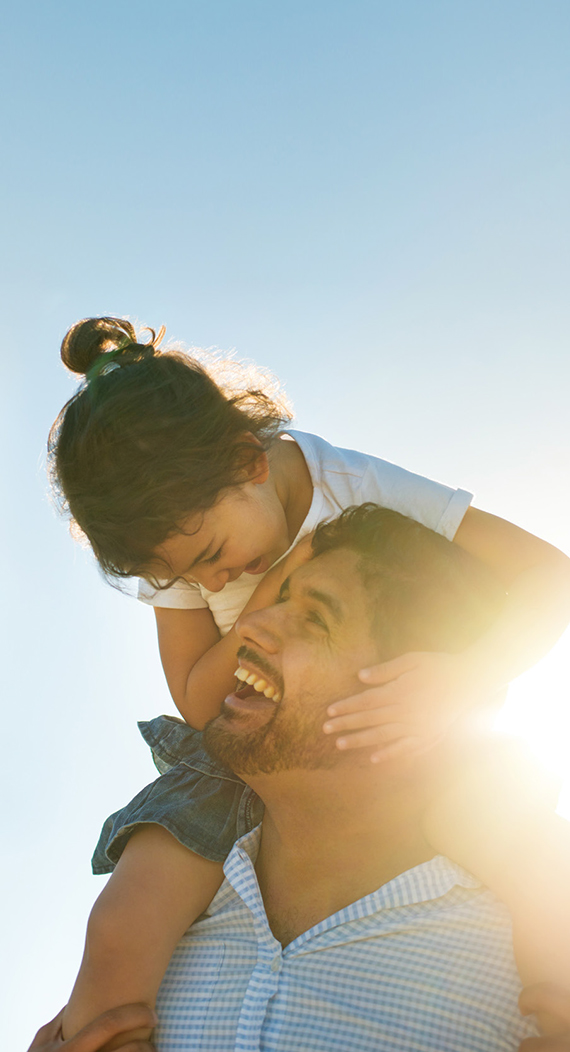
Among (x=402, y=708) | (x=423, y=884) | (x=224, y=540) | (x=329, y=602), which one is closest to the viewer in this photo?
(x=423, y=884)

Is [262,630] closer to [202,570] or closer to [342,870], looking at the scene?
[202,570]

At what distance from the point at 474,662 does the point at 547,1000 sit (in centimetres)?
110

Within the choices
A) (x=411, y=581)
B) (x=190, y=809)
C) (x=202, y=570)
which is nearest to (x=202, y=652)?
(x=202, y=570)

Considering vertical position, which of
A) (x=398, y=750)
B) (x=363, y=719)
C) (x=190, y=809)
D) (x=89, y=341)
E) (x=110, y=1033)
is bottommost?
(x=110, y=1033)

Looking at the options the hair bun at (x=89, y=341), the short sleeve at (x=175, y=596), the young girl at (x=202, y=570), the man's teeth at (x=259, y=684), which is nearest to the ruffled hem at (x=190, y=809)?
the young girl at (x=202, y=570)

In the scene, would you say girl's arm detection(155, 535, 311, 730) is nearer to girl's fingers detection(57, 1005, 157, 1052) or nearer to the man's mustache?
the man's mustache

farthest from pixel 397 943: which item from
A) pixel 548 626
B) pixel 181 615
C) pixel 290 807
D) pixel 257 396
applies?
pixel 257 396

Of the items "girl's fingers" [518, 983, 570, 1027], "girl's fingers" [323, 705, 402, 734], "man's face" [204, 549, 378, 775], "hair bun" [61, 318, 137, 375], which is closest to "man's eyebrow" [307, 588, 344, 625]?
"man's face" [204, 549, 378, 775]

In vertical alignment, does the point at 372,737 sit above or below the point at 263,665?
below

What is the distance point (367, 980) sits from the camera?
223 cm

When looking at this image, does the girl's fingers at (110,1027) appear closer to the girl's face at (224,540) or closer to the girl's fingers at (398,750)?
the girl's fingers at (398,750)

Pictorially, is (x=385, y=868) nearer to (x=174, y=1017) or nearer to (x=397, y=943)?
(x=397, y=943)

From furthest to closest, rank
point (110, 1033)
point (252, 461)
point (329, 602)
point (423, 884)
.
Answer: point (252, 461) → point (329, 602) → point (423, 884) → point (110, 1033)

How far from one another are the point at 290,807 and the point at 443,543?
3.76 feet
